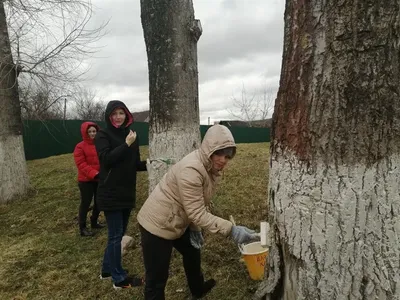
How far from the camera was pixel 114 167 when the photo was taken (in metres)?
3.25

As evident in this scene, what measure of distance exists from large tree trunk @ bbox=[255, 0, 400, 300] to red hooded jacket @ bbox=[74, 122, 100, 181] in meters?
3.78

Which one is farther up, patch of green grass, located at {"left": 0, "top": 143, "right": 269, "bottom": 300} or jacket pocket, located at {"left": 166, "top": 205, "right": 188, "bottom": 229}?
jacket pocket, located at {"left": 166, "top": 205, "right": 188, "bottom": 229}

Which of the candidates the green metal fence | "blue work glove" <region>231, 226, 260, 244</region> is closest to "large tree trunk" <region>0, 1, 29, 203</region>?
the green metal fence

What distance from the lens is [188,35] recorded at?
13.3ft

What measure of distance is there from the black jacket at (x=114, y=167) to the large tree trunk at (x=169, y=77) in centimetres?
66

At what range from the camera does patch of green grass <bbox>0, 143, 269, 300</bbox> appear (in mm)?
3436

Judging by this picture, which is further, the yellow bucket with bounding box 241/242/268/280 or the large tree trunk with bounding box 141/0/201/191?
the large tree trunk with bounding box 141/0/201/191

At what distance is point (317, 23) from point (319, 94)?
30cm

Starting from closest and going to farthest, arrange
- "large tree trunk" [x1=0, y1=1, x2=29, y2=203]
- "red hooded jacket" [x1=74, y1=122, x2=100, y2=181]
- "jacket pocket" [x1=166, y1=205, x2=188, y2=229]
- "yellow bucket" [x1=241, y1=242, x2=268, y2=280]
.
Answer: "jacket pocket" [x1=166, y1=205, x2=188, y2=229] → "yellow bucket" [x1=241, y1=242, x2=268, y2=280] → "red hooded jacket" [x1=74, y1=122, x2=100, y2=181] → "large tree trunk" [x1=0, y1=1, x2=29, y2=203]

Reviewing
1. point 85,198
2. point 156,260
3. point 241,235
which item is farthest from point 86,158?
point 241,235

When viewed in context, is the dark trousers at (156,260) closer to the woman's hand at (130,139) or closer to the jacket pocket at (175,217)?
the jacket pocket at (175,217)

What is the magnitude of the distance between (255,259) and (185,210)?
3.53 feet

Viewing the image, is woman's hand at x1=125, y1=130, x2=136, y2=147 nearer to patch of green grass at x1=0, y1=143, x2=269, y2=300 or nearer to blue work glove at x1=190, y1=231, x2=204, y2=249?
blue work glove at x1=190, y1=231, x2=204, y2=249

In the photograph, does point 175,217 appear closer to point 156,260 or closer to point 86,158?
point 156,260
